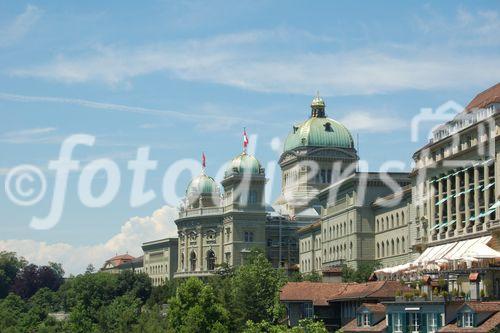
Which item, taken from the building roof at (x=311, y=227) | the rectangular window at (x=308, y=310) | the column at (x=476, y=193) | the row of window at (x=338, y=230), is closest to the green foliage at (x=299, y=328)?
the rectangular window at (x=308, y=310)

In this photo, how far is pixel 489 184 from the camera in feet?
322

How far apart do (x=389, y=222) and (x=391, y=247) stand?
3.31 meters

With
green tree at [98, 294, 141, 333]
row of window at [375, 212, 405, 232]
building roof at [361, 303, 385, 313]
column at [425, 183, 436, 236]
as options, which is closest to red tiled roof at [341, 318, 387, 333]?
building roof at [361, 303, 385, 313]

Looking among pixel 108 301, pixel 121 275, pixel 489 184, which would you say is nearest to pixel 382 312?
pixel 489 184

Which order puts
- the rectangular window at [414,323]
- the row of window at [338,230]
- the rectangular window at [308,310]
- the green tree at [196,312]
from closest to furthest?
the rectangular window at [414,323] < the rectangular window at [308,310] < the green tree at [196,312] < the row of window at [338,230]

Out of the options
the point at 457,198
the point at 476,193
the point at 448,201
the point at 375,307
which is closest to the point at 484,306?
the point at 375,307

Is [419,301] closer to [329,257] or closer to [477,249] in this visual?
[477,249]

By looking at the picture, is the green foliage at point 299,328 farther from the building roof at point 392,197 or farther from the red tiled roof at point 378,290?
the building roof at point 392,197

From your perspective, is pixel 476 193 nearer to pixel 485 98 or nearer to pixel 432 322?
pixel 485 98

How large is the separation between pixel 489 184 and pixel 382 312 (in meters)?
24.6

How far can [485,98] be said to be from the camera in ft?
354

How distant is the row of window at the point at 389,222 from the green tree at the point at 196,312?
149ft

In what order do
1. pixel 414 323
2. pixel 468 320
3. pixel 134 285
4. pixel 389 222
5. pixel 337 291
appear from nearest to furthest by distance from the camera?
pixel 468 320 < pixel 414 323 < pixel 337 291 < pixel 389 222 < pixel 134 285

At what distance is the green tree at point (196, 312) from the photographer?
94.7m
